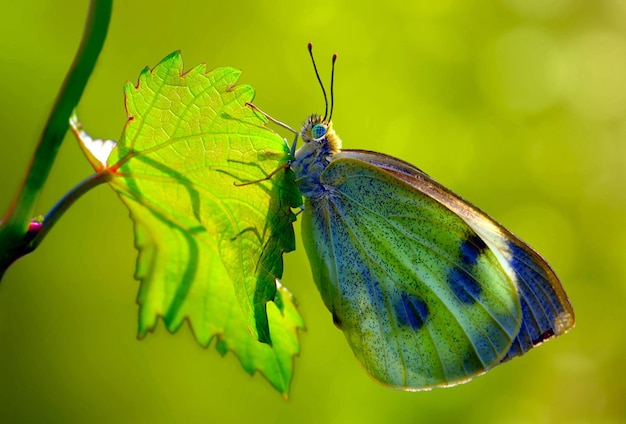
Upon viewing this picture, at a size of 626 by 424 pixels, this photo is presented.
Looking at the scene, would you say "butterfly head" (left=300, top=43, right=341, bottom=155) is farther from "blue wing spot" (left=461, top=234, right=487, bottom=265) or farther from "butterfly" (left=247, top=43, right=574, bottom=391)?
"blue wing spot" (left=461, top=234, right=487, bottom=265)

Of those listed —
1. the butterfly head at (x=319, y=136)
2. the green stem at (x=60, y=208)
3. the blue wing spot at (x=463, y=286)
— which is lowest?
the green stem at (x=60, y=208)

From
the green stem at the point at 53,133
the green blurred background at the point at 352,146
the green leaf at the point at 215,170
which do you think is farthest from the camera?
the green blurred background at the point at 352,146

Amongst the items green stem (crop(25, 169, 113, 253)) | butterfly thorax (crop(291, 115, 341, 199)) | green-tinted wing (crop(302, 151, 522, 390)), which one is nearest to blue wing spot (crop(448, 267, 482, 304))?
green-tinted wing (crop(302, 151, 522, 390))

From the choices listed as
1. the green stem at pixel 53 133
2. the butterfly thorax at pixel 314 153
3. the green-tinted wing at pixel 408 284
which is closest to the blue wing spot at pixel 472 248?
the green-tinted wing at pixel 408 284

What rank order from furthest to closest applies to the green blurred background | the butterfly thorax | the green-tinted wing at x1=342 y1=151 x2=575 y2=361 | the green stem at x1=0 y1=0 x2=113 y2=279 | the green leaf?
the green blurred background
the green-tinted wing at x1=342 y1=151 x2=575 y2=361
the butterfly thorax
the green leaf
the green stem at x1=0 y1=0 x2=113 y2=279

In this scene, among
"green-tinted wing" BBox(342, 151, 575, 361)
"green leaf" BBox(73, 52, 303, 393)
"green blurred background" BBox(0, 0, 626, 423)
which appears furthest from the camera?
"green blurred background" BBox(0, 0, 626, 423)

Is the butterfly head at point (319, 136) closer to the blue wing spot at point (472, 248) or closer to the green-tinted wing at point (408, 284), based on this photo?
the green-tinted wing at point (408, 284)

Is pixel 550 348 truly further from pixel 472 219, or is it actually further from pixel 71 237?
pixel 71 237
